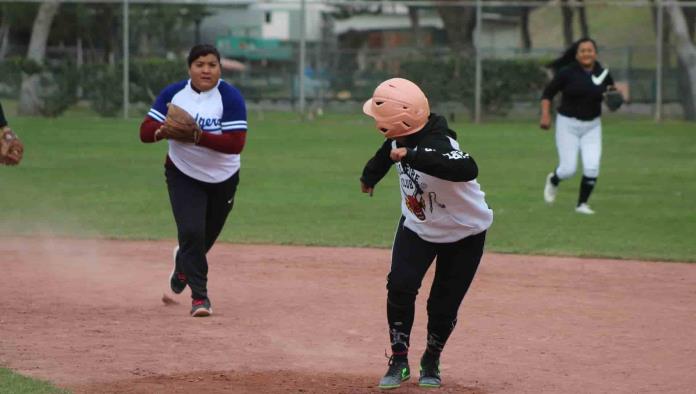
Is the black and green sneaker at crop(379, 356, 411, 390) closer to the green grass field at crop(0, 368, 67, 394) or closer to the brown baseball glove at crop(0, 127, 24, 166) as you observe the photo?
the green grass field at crop(0, 368, 67, 394)

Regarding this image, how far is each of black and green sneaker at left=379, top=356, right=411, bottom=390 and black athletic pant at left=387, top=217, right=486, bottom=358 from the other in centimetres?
4

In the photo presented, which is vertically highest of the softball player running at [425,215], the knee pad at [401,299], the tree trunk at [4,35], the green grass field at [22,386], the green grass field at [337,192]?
the tree trunk at [4,35]

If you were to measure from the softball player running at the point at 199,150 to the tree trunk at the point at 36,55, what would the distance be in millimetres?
22157

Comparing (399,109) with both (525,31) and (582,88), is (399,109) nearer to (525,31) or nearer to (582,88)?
(582,88)

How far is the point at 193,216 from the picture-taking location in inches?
321

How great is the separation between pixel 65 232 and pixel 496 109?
1792 centimetres

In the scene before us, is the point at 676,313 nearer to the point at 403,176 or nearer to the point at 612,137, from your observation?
the point at 403,176

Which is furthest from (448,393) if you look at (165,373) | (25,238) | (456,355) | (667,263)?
(25,238)

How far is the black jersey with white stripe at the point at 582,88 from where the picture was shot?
45.3 ft

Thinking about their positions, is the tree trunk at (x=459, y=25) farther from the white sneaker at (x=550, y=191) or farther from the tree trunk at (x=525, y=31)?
the white sneaker at (x=550, y=191)

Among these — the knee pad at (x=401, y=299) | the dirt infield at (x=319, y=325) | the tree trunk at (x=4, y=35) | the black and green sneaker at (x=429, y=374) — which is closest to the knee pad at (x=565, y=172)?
the dirt infield at (x=319, y=325)

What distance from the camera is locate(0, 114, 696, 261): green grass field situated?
12.7 meters

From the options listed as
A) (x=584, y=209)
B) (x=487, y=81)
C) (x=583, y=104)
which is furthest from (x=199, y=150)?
(x=487, y=81)

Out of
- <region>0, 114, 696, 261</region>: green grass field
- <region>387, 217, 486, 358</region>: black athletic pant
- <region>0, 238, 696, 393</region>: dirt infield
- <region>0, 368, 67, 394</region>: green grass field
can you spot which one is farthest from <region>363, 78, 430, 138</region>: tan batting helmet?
<region>0, 114, 696, 261</region>: green grass field
